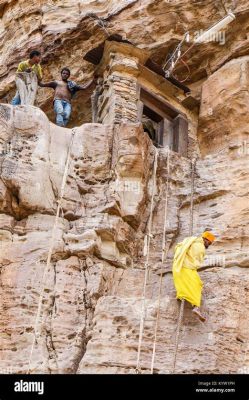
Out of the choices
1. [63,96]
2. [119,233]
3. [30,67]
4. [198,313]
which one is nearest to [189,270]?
[198,313]

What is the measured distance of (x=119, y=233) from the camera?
1143cm

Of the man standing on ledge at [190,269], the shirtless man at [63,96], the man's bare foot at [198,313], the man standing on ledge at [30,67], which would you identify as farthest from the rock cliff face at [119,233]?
the man standing on ledge at [30,67]

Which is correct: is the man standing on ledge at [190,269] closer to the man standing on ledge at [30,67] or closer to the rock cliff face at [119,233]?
the rock cliff face at [119,233]

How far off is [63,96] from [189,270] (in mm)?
5063

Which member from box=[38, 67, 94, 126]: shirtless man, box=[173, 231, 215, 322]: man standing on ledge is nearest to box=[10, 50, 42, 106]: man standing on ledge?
box=[38, 67, 94, 126]: shirtless man

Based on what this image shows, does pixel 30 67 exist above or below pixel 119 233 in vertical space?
Result: above

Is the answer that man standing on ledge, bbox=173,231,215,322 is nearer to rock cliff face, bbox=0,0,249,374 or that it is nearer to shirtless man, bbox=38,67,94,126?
rock cliff face, bbox=0,0,249,374

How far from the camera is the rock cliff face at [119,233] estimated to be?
32.3 ft

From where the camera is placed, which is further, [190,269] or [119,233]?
[119,233]

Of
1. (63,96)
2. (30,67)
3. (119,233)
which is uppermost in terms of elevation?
(30,67)

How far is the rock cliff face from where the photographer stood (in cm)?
984

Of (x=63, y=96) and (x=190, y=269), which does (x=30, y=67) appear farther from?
(x=190, y=269)

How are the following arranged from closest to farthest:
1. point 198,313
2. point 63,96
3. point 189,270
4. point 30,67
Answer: point 198,313, point 189,270, point 63,96, point 30,67

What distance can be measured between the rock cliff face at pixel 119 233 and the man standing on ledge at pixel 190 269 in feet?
0.78
